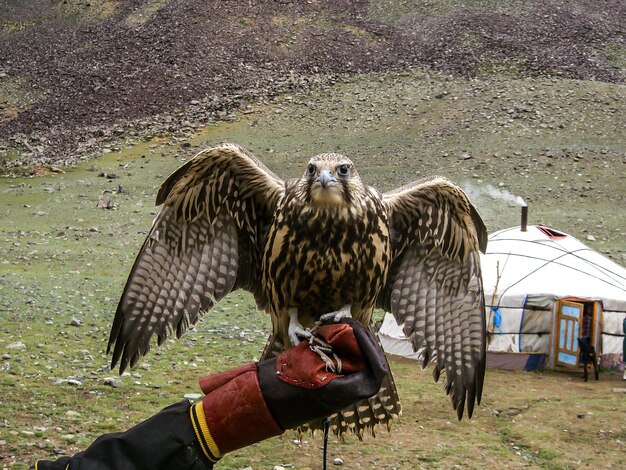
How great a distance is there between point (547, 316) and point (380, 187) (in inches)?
457

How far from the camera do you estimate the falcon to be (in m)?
4.90

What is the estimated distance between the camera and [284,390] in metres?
3.75

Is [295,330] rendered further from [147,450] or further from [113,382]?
[113,382]

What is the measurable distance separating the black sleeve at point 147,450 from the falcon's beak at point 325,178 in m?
1.66

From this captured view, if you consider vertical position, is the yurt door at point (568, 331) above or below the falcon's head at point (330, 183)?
below

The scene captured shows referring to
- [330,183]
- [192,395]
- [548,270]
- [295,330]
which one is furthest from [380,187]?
[330,183]

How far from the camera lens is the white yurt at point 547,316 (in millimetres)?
13688

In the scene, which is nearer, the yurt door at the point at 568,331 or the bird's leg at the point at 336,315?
the bird's leg at the point at 336,315

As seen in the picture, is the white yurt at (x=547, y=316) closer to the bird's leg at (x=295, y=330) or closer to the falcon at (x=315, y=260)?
the falcon at (x=315, y=260)

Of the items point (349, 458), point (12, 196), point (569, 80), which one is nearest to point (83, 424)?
point (349, 458)

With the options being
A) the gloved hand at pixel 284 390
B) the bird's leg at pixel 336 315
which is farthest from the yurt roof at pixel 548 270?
the gloved hand at pixel 284 390

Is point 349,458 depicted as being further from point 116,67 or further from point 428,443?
point 116,67

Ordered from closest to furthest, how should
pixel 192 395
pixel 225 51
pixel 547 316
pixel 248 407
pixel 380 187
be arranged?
pixel 248 407 → pixel 192 395 → pixel 547 316 → pixel 380 187 → pixel 225 51

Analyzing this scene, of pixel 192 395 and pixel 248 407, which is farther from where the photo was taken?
pixel 192 395
